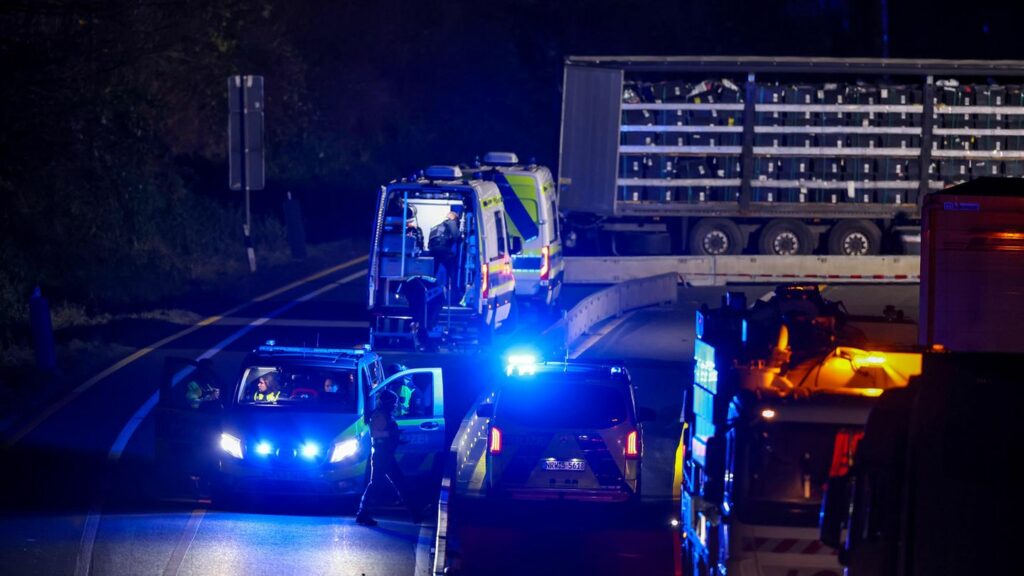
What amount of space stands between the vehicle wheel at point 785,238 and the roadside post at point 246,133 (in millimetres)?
10680

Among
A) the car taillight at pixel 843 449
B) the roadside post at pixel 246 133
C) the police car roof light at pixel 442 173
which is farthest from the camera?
the roadside post at pixel 246 133

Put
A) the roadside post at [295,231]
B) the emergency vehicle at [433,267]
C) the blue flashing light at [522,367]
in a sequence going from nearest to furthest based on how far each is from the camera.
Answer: the blue flashing light at [522,367] → the emergency vehicle at [433,267] → the roadside post at [295,231]

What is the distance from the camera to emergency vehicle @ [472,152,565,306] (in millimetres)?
23484

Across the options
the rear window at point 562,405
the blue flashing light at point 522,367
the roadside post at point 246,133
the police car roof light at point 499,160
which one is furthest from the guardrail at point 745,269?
the rear window at point 562,405

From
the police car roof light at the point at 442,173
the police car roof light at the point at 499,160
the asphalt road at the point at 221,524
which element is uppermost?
the police car roof light at the point at 499,160

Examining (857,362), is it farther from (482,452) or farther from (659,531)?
(482,452)

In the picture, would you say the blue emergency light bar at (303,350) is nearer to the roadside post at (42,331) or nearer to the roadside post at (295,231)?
the roadside post at (42,331)

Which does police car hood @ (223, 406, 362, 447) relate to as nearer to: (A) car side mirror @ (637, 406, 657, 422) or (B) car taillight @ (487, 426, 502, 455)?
(B) car taillight @ (487, 426, 502, 455)

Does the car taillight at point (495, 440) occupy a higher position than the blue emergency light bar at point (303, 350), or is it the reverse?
the blue emergency light bar at point (303, 350)

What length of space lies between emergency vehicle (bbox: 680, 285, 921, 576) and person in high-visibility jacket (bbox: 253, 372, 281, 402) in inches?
187

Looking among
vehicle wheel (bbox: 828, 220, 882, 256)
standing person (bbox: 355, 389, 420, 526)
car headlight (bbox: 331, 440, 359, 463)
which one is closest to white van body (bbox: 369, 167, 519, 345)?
standing person (bbox: 355, 389, 420, 526)

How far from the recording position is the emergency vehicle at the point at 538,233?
2348 cm

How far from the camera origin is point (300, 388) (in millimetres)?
14523

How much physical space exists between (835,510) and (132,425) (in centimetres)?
1207
